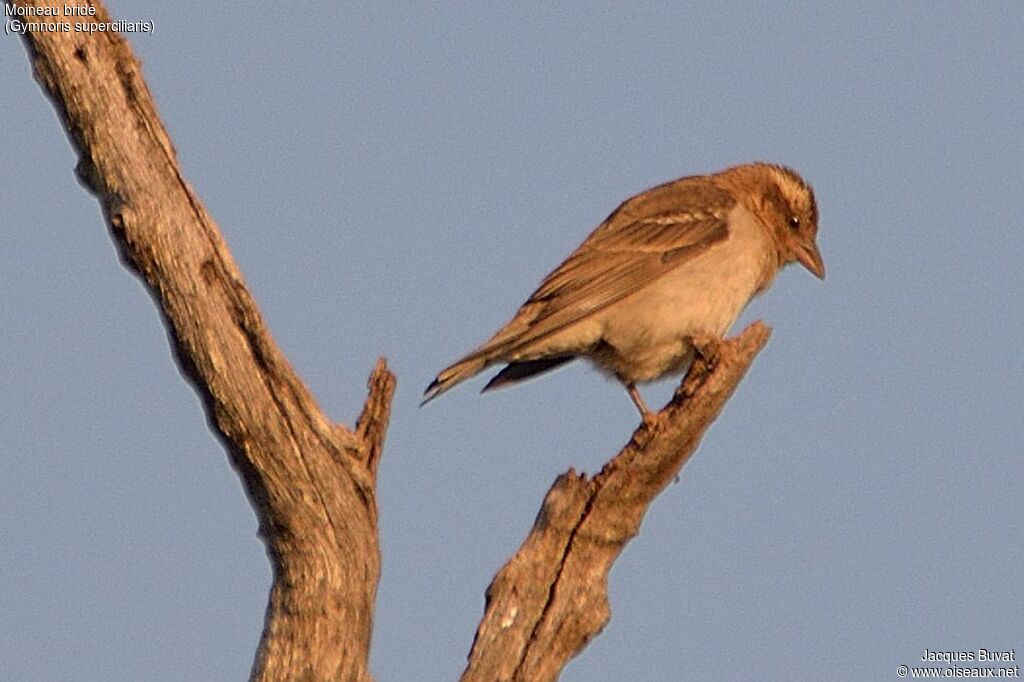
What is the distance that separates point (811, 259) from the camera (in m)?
12.9

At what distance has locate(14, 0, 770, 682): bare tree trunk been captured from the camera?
7305 mm

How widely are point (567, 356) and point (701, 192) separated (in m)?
1.97

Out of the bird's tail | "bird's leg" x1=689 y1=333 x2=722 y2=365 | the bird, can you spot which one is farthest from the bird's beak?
the bird's tail

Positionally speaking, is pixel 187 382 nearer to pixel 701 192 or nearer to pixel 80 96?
pixel 80 96

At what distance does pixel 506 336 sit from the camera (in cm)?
1105

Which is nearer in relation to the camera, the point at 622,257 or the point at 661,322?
the point at 661,322

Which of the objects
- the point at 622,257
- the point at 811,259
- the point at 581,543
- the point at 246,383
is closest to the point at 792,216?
the point at 811,259

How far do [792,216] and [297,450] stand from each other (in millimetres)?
6518

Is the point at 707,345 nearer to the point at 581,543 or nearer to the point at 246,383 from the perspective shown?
the point at 581,543

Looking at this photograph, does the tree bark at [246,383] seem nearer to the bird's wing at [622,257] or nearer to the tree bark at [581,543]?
the tree bark at [581,543]

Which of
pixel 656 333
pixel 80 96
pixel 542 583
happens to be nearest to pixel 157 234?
pixel 80 96

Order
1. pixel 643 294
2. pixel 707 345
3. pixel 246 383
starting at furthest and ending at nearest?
pixel 643 294 → pixel 707 345 → pixel 246 383

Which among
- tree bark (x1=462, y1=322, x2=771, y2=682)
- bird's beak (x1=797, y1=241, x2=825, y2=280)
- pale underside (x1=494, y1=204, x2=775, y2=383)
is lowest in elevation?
tree bark (x1=462, y1=322, x2=771, y2=682)

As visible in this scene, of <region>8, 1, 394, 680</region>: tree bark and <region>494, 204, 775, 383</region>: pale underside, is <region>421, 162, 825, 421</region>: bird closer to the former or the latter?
<region>494, 204, 775, 383</region>: pale underside
